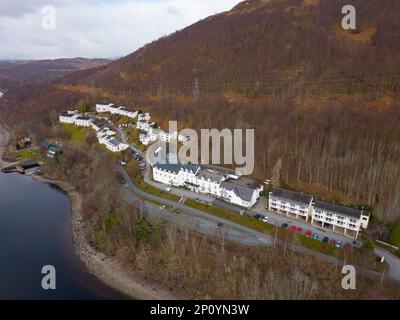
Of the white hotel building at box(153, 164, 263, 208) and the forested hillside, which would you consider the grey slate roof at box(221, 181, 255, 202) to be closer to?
the white hotel building at box(153, 164, 263, 208)

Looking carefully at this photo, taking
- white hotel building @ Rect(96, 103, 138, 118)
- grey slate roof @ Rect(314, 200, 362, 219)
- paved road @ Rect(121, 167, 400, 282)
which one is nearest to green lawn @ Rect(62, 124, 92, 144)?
white hotel building @ Rect(96, 103, 138, 118)

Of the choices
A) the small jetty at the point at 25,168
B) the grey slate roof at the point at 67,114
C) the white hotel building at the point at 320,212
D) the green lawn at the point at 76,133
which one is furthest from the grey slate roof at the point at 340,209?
the grey slate roof at the point at 67,114

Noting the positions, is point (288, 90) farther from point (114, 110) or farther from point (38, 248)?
point (38, 248)

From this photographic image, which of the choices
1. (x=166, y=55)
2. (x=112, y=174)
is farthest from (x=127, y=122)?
(x=166, y=55)

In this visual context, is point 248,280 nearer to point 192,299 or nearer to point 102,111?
point 192,299

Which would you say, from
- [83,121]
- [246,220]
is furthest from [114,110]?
[246,220]

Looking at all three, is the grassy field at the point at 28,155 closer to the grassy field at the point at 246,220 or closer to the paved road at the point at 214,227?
the grassy field at the point at 246,220

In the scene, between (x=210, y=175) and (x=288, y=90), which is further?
(x=288, y=90)
